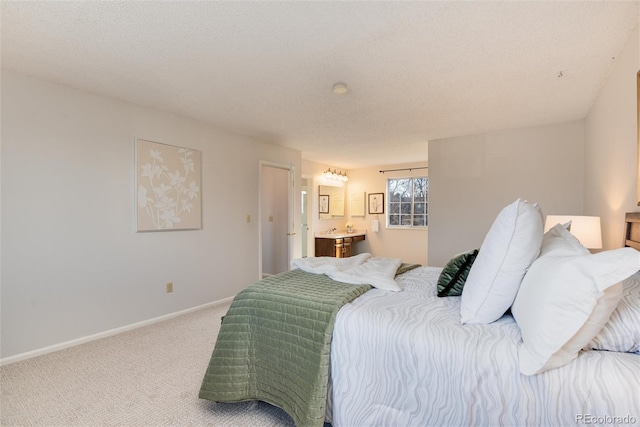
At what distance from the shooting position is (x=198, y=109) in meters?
3.33

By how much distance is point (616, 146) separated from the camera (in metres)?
2.25

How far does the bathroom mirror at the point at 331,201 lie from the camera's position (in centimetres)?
673

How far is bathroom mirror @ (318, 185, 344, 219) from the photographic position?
6.73 m

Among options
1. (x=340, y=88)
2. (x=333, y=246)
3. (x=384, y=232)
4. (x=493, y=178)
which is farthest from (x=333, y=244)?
(x=340, y=88)

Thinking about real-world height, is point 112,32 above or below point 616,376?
above

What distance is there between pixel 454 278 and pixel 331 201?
5.28 m

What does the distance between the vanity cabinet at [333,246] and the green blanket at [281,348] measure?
4.38 metres

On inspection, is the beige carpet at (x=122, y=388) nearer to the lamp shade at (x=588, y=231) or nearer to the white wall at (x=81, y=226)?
the white wall at (x=81, y=226)

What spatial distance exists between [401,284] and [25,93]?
3.35m

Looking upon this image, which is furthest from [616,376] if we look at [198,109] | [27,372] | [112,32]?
[198,109]

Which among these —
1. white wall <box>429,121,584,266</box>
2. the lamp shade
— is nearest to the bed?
the lamp shade

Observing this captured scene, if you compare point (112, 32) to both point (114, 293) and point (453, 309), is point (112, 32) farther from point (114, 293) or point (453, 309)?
point (453, 309)

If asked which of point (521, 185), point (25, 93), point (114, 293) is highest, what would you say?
point (25, 93)

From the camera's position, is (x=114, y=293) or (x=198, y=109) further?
(x=198, y=109)
